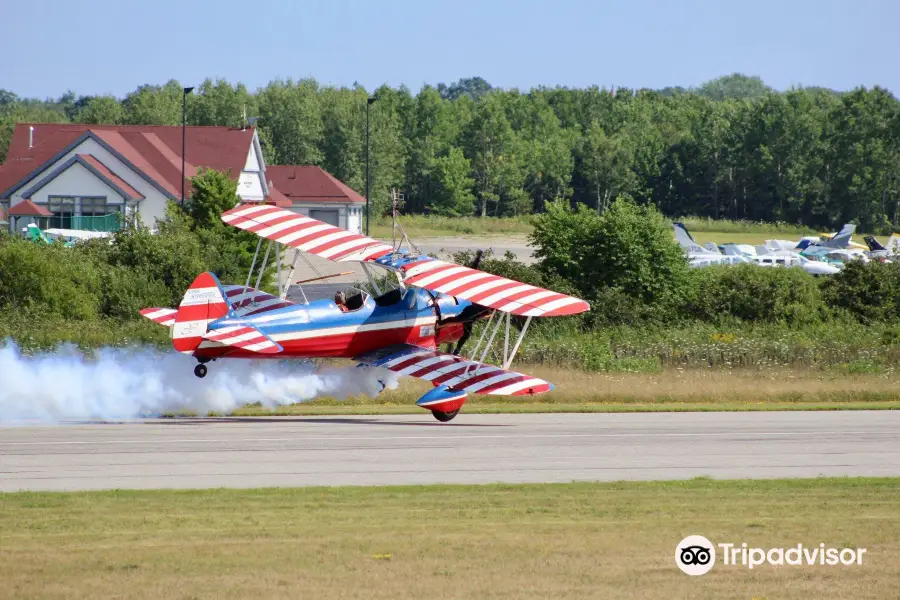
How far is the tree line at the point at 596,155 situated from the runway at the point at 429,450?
86.8m

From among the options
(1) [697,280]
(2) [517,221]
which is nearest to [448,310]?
(1) [697,280]

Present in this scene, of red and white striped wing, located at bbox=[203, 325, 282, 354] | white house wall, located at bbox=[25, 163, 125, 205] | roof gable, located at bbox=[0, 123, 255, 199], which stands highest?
roof gable, located at bbox=[0, 123, 255, 199]

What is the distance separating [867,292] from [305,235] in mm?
24920

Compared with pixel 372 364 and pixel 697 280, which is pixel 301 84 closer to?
pixel 697 280

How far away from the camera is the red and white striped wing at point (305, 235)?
2356cm

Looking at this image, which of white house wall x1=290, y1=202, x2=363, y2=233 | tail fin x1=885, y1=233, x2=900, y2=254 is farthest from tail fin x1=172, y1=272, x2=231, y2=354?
white house wall x1=290, y1=202, x2=363, y2=233

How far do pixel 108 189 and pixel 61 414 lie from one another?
49.1m

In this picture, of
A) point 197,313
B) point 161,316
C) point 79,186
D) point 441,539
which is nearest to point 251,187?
point 79,186

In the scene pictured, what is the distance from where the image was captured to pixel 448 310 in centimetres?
2338

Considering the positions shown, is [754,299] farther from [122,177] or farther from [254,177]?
[254,177]

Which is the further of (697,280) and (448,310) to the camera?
(697,280)

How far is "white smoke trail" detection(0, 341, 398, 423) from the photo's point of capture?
66.9 feet

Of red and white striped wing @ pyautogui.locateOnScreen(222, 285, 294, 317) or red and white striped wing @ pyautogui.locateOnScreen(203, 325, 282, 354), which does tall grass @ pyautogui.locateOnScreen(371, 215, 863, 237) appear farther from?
red and white striped wing @ pyautogui.locateOnScreen(203, 325, 282, 354)

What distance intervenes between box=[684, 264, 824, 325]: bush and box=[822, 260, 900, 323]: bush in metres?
0.88
